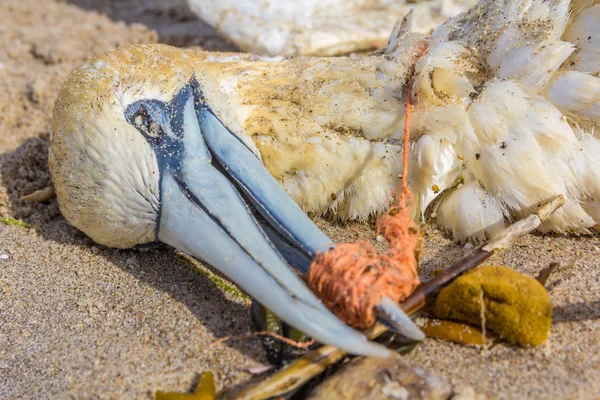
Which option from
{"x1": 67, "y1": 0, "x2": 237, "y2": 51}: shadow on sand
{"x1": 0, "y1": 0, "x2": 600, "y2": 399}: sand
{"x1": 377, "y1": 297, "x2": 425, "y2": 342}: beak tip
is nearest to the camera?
{"x1": 377, "y1": 297, "x2": 425, "y2": 342}: beak tip

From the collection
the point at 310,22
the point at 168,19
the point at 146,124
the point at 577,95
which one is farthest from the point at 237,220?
the point at 168,19

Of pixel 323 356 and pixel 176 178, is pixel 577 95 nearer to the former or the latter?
pixel 323 356

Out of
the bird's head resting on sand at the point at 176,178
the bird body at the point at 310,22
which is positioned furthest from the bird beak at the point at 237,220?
the bird body at the point at 310,22

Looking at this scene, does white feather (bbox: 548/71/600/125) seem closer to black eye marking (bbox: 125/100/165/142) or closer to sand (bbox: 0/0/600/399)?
sand (bbox: 0/0/600/399)

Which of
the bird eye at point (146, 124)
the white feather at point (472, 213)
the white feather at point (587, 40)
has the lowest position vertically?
the white feather at point (472, 213)

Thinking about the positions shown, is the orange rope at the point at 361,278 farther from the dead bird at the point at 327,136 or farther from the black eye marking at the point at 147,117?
the black eye marking at the point at 147,117

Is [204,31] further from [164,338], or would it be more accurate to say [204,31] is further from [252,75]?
[164,338]

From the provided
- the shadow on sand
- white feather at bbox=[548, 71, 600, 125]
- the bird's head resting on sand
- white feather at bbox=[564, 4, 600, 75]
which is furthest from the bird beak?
the shadow on sand

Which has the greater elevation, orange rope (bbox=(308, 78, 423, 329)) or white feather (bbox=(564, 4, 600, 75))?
white feather (bbox=(564, 4, 600, 75))
